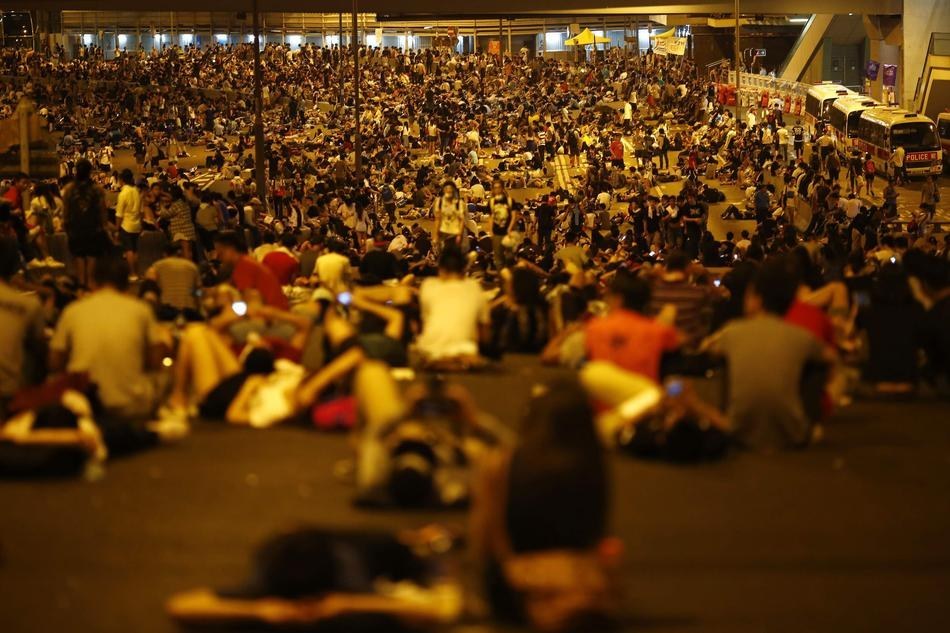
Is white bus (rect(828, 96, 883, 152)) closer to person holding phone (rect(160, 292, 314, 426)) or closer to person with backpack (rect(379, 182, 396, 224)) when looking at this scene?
person with backpack (rect(379, 182, 396, 224))

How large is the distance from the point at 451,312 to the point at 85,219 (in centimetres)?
623

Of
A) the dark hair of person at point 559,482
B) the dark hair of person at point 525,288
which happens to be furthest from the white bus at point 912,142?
the dark hair of person at point 559,482

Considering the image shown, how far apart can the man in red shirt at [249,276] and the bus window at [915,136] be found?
3257 cm

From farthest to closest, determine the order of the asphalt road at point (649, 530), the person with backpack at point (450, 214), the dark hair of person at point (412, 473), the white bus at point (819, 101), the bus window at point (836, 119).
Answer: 1. the white bus at point (819, 101)
2. the bus window at point (836, 119)
3. the person with backpack at point (450, 214)
4. the dark hair of person at point (412, 473)
5. the asphalt road at point (649, 530)

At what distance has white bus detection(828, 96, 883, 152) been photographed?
46.2 meters

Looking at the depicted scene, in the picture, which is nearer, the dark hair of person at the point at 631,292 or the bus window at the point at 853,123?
the dark hair of person at the point at 631,292

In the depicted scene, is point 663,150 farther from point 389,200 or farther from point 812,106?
point 389,200

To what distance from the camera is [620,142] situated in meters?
44.8

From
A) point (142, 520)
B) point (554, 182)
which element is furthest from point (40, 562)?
point (554, 182)

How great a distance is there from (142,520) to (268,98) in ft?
182

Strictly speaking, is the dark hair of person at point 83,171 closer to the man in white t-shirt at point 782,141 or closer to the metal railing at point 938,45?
the man in white t-shirt at point 782,141

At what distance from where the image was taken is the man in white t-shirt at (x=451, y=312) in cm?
1129

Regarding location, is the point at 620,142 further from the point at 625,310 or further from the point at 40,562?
the point at 40,562

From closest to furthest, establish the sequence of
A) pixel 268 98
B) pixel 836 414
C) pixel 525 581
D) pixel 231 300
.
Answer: pixel 525 581 → pixel 836 414 → pixel 231 300 → pixel 268 98
